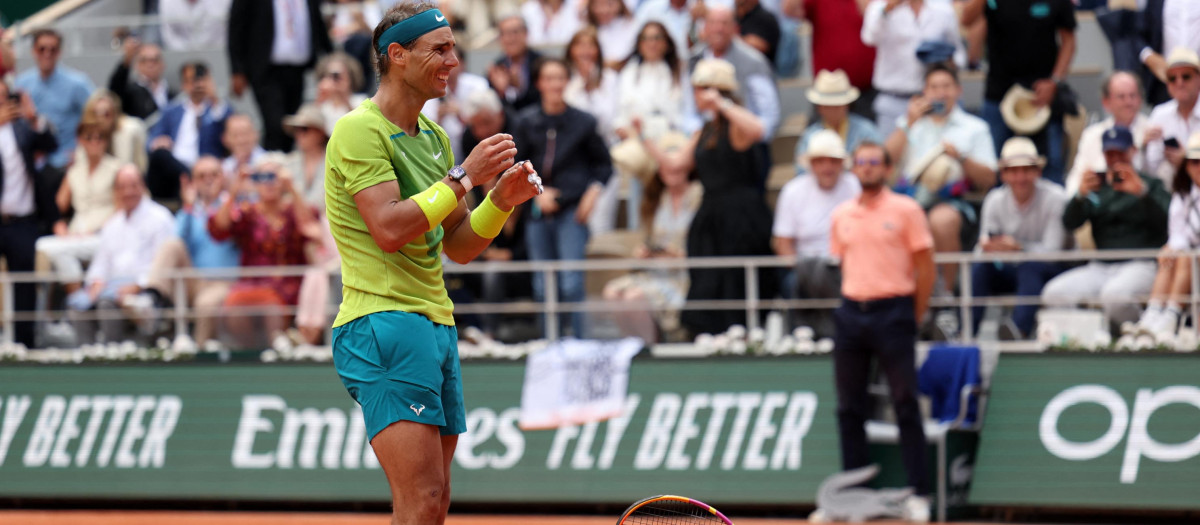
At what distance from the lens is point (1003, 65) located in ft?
39.4

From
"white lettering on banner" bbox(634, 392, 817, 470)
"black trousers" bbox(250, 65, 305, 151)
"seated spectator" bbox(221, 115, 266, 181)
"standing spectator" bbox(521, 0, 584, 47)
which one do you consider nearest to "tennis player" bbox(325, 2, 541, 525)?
"white lettering on banner" bbox(634, 392, 817, 470)

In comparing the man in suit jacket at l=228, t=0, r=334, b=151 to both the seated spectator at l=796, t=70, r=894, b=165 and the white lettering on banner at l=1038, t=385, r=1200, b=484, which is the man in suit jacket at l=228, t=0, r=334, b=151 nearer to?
the seated spectator at l=796, t=70, r=894, b=165

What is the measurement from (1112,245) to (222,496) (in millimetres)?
6388

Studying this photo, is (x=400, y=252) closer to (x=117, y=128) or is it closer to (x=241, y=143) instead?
(x=241, y=143)

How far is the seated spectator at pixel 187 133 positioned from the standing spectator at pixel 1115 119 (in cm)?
730

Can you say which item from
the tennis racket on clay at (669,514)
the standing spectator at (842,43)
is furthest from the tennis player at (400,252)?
the standing spectator at (842,43)

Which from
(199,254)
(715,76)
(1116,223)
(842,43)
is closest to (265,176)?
(199,254)

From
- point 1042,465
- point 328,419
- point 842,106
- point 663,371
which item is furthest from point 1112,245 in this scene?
point 328,419

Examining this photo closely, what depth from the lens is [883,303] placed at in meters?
9.70

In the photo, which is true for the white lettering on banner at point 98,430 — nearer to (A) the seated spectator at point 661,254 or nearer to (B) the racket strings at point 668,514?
(A) the seated spectator at point 661,254

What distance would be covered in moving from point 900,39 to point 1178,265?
10.8ft

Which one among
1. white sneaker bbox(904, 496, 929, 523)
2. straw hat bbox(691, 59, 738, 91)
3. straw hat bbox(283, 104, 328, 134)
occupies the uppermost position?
straw hat bbox(691, 59, 738, 91)

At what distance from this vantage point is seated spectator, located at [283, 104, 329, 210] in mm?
12281

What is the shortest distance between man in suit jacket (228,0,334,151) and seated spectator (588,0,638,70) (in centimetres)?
258
